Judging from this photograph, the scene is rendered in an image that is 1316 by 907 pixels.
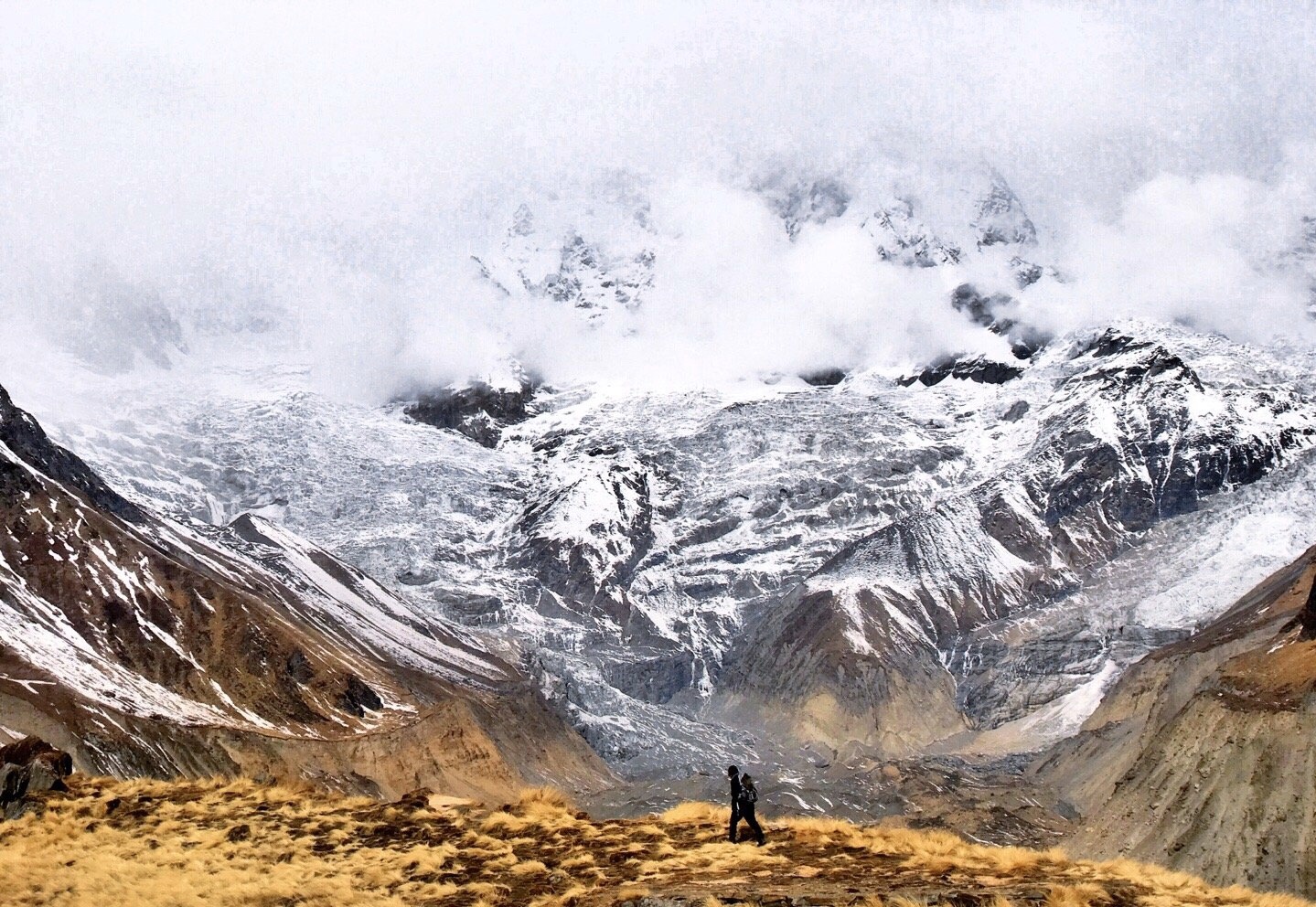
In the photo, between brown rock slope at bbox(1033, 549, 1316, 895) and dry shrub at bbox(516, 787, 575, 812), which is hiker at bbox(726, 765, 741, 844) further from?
brown rock slope at bbox(1033, 549, 1316, 895)

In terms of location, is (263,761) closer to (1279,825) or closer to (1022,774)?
(1279,825)

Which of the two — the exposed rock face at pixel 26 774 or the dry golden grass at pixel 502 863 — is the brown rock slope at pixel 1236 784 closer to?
the dry golden grass at pixel 502 863

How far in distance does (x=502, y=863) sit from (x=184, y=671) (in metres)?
105

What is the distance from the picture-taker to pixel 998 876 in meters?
23.6

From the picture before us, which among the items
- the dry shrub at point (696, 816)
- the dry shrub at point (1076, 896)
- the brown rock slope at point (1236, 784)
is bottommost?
the brown rock slope at point (1236, 784)

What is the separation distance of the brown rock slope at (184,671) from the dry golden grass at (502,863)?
165 feet

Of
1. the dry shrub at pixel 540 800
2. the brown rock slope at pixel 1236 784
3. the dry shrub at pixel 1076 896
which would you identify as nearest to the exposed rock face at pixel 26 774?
the dry shrub at pixel 540 800

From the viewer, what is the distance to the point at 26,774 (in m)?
36.2

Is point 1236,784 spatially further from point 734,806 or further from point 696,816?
point 734,806

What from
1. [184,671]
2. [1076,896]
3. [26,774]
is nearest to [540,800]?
[26,774]

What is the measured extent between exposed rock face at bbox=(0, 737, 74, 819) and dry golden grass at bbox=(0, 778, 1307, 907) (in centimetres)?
100

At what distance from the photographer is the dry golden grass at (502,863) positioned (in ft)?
74.2

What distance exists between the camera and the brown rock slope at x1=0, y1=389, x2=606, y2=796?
90875mm

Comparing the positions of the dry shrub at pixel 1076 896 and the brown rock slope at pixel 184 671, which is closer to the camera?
the dry shrub at pixel 1076 896
